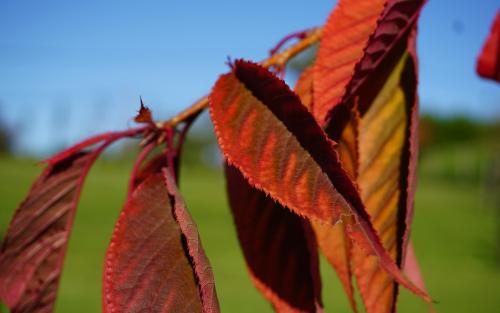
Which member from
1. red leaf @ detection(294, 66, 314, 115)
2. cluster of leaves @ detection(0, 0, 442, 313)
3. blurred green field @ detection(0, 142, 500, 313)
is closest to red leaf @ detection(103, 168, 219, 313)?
cluster of leaves @ detection(0, 0, 442, 313)

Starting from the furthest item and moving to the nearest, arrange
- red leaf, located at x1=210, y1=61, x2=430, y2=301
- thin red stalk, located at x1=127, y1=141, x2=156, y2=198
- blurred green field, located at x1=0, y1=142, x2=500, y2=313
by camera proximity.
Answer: blurred green field, located at x1=0, y1=142, x2=500, y2=313, thin red stalk, located at x1=127, y1=141, x2=156, y2=198, red leaf, located at x1=210, y1=61, x2=430, y2=301

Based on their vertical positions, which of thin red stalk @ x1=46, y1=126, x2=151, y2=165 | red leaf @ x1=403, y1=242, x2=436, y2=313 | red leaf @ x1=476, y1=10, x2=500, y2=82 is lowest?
red leaf @ x1=403, y1=242, x2=436, y2=313

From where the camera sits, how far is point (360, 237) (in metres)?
0.24

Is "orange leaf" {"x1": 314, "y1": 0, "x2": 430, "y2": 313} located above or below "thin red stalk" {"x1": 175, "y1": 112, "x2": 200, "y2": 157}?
below

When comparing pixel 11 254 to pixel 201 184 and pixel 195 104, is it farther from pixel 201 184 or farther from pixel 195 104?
pixel 201 184

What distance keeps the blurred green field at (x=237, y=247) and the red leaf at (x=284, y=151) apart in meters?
3.41

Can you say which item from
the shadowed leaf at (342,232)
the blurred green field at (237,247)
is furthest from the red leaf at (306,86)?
the blurred green field at (237,247)

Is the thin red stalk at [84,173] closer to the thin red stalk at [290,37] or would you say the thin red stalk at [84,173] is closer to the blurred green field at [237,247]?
the thin red stalk at [290,37]

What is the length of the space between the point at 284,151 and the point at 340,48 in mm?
83

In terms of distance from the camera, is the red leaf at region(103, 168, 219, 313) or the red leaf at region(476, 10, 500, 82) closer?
the red leaf at region(103, 168, 219, 313)

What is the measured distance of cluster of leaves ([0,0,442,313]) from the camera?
0.25 metres

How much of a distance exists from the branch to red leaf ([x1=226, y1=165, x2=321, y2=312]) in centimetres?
5

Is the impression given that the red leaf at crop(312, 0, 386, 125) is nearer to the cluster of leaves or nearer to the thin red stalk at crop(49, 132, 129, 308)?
the cluster of leaves

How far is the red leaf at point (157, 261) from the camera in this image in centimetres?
25
